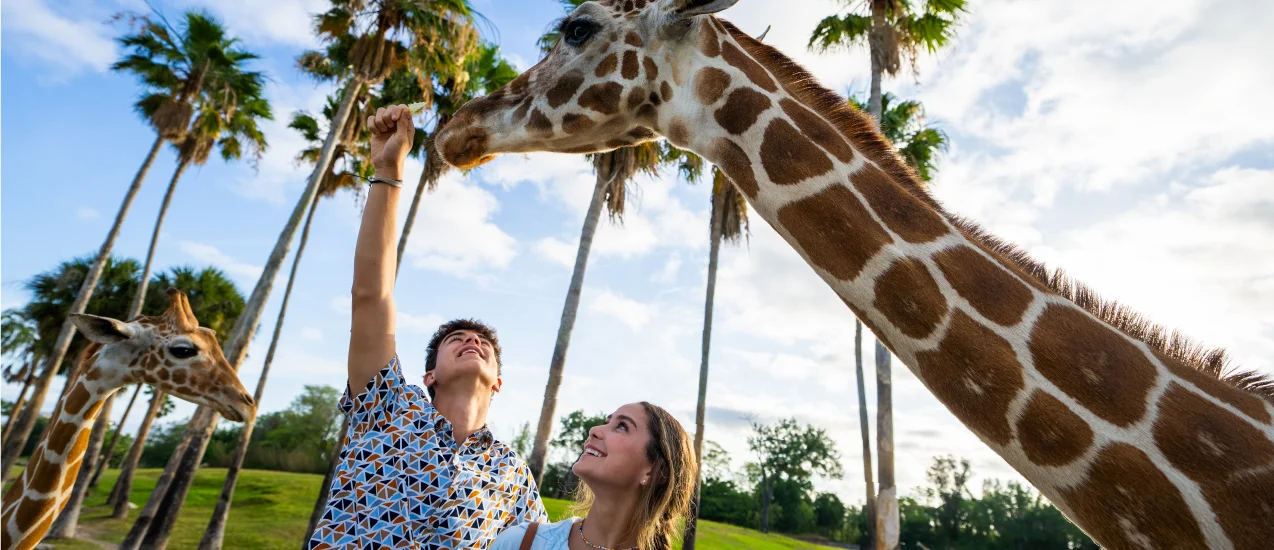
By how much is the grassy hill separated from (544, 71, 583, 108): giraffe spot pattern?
11765 millimetres

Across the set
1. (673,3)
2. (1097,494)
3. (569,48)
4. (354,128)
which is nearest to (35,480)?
(569,48)

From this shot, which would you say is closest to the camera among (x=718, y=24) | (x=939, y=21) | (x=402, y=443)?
(x=402, y=443)

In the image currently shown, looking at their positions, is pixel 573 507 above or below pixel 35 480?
above

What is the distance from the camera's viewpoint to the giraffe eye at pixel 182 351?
232 inches

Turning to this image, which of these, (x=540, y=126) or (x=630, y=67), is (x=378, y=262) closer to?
(x=540, y=126)

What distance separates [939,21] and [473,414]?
13.5 metres

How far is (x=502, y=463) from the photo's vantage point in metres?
2.82

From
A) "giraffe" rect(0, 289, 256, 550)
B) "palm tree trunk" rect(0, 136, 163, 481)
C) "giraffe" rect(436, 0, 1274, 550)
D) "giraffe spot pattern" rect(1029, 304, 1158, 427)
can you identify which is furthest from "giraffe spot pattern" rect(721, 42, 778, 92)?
"palm tree trunk" rect(0, 136, 163, 481)

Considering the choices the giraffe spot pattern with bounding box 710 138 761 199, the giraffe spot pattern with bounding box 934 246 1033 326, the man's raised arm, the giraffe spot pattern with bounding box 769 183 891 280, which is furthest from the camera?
the man's raised arm

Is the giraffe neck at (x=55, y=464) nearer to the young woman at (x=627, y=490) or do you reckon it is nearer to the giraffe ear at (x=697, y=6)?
the young woman at (x=627, y=490)

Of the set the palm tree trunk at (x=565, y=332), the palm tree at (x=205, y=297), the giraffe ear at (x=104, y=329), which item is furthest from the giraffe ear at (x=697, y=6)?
the palm tree at (x=205, y=297)

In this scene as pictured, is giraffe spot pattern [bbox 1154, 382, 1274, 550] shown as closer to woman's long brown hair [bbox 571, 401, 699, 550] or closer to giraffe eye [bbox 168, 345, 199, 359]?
woman's long brown hair [bbox 571, 401, 699, 550]

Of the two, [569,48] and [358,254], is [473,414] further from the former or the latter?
[569,48]

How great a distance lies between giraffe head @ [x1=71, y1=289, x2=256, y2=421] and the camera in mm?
5605
